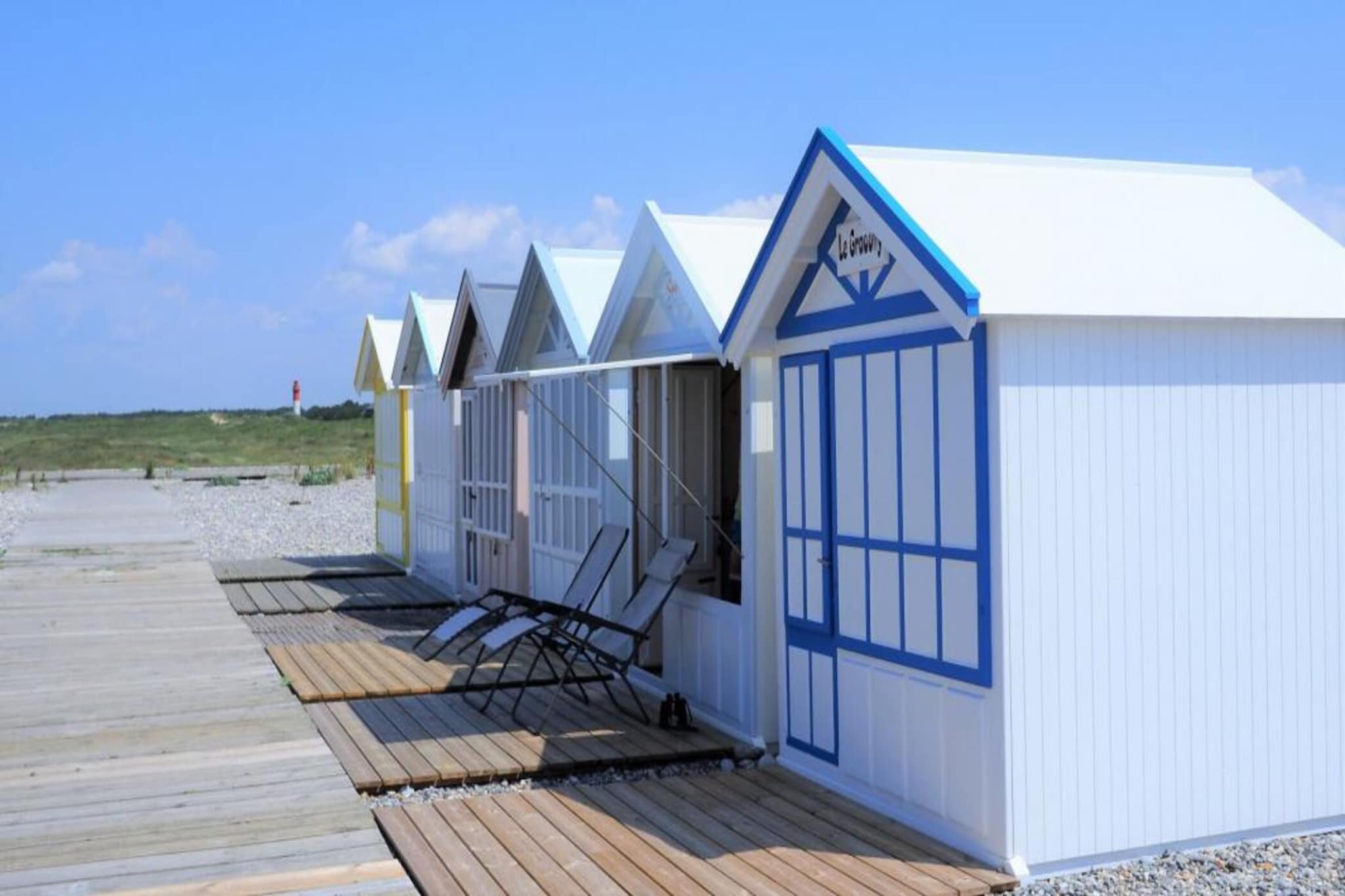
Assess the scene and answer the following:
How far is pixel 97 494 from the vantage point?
103ft

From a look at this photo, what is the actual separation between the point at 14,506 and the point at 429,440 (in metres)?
16.5

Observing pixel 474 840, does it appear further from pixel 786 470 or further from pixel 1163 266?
pixel 1163 266

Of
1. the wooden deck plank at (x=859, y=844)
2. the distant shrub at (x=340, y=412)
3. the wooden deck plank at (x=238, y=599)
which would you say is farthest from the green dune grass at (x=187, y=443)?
the wooden deck plank at (x=859, y=844)

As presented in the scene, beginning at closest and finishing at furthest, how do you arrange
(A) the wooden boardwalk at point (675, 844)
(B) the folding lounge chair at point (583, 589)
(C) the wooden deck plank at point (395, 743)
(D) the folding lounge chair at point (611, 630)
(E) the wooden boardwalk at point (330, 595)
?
(A) the wooden boardwalk at point (675, 844)
(C) the wooden deck plank at point (395, 743)
(D) the folding lounge chair at point (611, 630)
(B) the folding lounge chair at point (583, 589)
(E) the wooden boardwalk at point (330, 595)

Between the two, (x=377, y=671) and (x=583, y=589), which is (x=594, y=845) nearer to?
(x=583, y=589)

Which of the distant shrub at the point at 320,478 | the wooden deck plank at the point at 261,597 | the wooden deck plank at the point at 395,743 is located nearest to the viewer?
the wooden deck plank at the point at 395,743

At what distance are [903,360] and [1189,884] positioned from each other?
2.20 metres

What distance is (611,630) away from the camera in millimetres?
8336

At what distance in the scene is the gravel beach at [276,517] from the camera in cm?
1938

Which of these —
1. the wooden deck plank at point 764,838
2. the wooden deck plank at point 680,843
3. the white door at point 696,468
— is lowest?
the wooden deck plank at point 680,843

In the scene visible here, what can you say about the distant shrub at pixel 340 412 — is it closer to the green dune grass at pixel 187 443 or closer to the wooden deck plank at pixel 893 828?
the green dune grass at pixel 187 443

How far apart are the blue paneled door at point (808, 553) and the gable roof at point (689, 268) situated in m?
0.93

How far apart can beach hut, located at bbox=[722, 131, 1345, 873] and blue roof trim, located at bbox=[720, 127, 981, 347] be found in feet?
0.05

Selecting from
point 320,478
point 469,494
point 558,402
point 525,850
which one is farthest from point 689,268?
point 320,478
